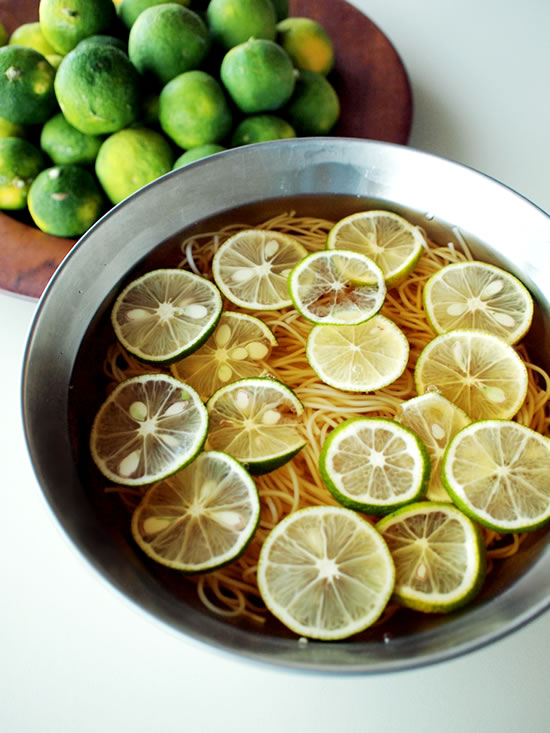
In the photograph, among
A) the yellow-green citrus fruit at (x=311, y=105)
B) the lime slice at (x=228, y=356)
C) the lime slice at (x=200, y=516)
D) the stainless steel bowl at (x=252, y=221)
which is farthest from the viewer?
the yellow-green citrus fruit at (x=311, y=105)

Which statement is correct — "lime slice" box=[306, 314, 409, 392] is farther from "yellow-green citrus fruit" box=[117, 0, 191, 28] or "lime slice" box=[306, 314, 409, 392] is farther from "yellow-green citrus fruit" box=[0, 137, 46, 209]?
"yellow-green citrus fruit" box=[117, 0, 191, 28]

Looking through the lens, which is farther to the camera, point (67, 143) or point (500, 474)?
point (67, 143)

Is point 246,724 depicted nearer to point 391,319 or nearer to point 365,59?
point 391,319

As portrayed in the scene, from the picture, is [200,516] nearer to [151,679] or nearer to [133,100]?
[151,679]

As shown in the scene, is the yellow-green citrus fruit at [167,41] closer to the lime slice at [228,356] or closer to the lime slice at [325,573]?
the lime slice at [228,356]

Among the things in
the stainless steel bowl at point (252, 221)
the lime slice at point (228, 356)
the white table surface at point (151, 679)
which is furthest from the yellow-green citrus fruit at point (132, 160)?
the white table surface at point (151, 679)

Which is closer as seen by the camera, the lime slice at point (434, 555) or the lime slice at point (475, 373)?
the lime slice at point (434, 555)

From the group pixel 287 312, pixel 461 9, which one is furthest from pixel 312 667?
pixel 461 9

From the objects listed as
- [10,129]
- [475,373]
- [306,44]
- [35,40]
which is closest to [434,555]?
[475,373]
